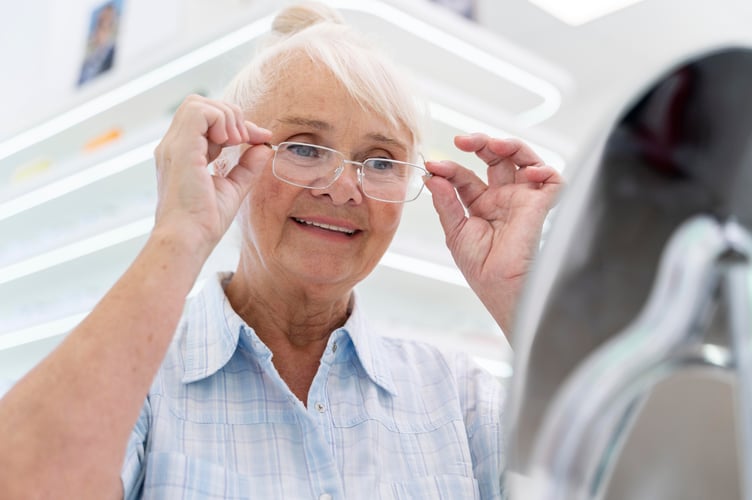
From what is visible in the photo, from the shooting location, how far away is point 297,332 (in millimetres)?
1271

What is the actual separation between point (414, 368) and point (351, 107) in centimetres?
45

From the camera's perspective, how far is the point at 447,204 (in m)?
1.33

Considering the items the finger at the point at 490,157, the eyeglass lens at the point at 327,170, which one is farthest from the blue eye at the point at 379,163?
the finger at the point at 490,157


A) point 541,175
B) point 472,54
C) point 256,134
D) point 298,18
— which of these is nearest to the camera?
point 256,134

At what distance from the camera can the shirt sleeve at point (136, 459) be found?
97 cm

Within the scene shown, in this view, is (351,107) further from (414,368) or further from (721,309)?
(721,309)

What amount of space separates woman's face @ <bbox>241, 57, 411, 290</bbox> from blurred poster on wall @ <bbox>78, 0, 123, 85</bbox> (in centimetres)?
301

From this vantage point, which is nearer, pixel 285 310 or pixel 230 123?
pixel 230 123

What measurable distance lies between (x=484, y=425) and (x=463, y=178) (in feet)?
1.33

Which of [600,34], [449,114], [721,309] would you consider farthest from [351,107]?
[600,34]

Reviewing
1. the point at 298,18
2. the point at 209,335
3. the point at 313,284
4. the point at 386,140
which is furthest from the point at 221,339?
the point at 298,18

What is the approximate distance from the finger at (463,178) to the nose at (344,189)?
0.46 feet

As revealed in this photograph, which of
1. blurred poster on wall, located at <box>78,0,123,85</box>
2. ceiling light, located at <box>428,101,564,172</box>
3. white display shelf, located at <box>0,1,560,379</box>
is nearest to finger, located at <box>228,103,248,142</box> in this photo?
white display shelf, located at <box>0,1,560,379</box>

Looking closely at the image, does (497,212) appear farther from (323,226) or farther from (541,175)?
(323,226)
